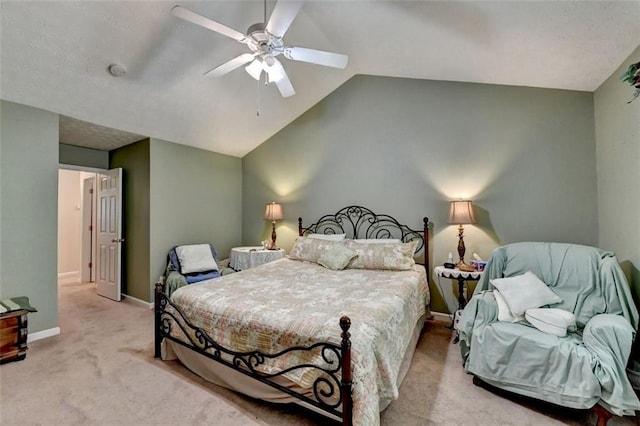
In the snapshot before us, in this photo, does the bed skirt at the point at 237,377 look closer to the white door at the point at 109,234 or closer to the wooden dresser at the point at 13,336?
the wooden dresser at the point at 13,336

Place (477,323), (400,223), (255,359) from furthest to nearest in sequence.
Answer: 1. (400,223)
2. (477,323)
3. (255,359)

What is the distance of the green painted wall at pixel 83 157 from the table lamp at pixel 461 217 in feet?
17.9

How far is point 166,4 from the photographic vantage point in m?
2.35

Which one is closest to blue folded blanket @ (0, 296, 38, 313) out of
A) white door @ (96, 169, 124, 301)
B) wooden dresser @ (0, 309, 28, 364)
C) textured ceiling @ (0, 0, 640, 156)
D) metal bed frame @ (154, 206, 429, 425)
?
wooden dresser @ (0, 309, 28, 364)

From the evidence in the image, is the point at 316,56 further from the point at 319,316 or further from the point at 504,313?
the point at 504,313

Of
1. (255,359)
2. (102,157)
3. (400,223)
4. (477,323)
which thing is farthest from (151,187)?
(477,323)

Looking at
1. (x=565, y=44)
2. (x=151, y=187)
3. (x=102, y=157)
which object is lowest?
(x=151, y=187)

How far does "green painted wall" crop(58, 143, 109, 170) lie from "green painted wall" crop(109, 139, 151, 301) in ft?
1.07

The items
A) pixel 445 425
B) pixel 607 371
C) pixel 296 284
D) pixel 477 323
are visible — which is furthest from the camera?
pixel 296 284

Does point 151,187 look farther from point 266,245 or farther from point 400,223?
point 400,223

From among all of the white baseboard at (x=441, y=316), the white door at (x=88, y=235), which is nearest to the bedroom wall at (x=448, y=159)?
the white baseboard at (x=441, y=316)

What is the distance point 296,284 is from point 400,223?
183 cm

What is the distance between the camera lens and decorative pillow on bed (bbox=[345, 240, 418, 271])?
320 centimetres

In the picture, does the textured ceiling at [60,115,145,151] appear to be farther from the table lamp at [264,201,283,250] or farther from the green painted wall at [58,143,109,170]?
the table lamp at [264,201,283,250]
